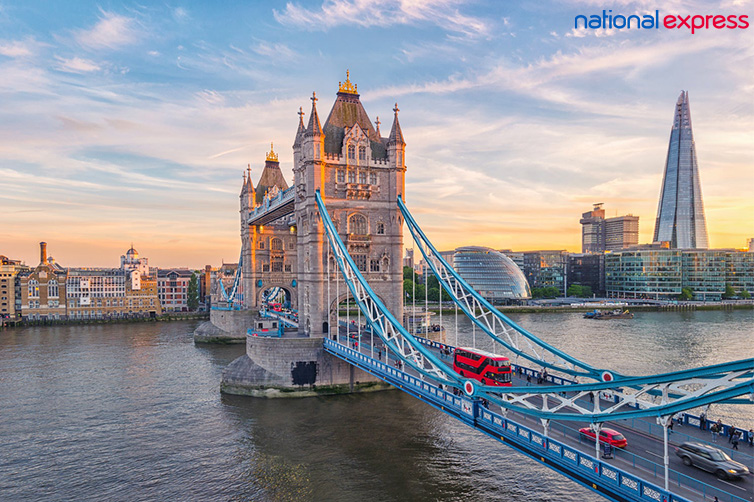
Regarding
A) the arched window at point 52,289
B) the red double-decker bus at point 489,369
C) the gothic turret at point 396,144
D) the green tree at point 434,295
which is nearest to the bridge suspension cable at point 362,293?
the red double-decker bus at point 489,369

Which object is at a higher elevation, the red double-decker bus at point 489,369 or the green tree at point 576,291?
the red double-decker bus at point 489,369

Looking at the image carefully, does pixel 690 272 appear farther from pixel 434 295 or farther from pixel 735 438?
pixel 735 438

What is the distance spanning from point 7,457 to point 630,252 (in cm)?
19647

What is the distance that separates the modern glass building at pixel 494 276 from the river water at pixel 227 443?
306 feet

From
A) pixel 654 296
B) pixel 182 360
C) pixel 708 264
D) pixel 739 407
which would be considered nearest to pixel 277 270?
pixel 182 360

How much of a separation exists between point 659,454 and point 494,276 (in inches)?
5592

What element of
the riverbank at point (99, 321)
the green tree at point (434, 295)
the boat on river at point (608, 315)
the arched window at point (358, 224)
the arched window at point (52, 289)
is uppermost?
the arched window at point (358, 224)

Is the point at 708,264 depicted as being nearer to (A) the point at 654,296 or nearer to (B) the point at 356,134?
(A) the point at 654,296

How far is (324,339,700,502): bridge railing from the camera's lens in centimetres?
1789

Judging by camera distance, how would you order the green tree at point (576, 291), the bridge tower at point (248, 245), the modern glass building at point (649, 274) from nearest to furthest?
1. the bridge tower at point (248, 245)
2. the modern glass building at point (649, 274)
3. the green tree at point (576, 291)

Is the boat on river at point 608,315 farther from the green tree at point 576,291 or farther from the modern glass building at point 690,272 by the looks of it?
the modern glass building at point 690,272

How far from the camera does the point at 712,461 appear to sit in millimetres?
20016

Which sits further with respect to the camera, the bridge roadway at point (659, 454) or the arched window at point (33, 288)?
the arched window at point (33, 288)

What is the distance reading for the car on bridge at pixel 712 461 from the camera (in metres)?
19.5
